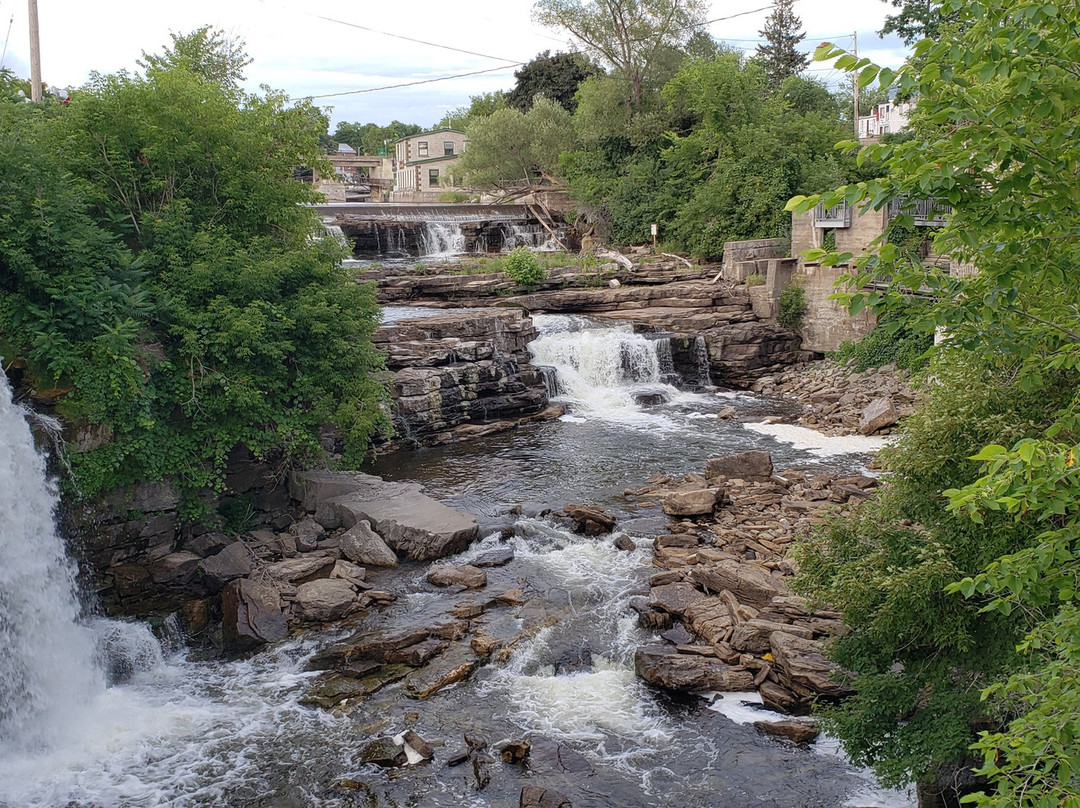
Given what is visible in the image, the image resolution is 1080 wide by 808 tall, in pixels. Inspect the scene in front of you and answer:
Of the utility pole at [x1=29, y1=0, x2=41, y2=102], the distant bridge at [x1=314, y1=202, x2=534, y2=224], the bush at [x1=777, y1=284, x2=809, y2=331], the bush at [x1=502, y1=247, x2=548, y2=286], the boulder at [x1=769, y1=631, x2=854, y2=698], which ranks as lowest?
the boulder at [x1=769, y1=631, x2=854, y2=698]

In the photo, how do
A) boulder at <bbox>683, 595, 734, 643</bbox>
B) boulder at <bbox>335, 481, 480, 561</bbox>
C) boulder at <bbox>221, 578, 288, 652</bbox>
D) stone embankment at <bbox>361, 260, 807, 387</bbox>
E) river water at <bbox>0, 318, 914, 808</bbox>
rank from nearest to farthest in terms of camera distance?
1. river water at <bbox>0, 318, 914, 808</bbox>
2. boulder at <bbox>683, 595, 734, 643</bbox>
3. boulder at <bbox>221, 578, 288, 652</bbox>
4. boulder at <bbox>335, 481, 480, 561</bbox>
5. stone embankment at <bbox>361, 260, 807, 387</bbox>

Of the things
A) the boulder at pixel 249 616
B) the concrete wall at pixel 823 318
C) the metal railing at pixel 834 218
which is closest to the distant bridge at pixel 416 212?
the metal railing at pixel 834 218

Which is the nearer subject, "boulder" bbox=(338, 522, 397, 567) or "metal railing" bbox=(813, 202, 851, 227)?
"boulder" bbox=(338, 522, 397, 567)

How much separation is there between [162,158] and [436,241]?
2043cm

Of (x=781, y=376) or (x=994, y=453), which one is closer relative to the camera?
(x=994, y=453)

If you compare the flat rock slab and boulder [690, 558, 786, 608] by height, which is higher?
the flat rock slab

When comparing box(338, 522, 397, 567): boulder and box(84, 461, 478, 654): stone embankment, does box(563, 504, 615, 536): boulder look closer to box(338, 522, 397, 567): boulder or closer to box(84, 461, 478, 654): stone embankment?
box(84, 461, 478, 654): stone embankment

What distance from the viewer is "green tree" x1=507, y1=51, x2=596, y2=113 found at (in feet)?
141

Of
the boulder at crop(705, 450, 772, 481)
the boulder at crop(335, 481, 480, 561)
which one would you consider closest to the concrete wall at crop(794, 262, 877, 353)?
the boulder at crop(705, 450, 772, 481)

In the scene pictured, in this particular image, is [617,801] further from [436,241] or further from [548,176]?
[548,176]

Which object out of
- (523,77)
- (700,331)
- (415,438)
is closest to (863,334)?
(700,331)

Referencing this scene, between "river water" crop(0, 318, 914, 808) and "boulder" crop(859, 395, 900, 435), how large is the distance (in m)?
7.63

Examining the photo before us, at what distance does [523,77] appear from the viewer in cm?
4459

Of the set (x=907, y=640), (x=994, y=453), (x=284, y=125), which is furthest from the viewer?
(x=284, y=125)
